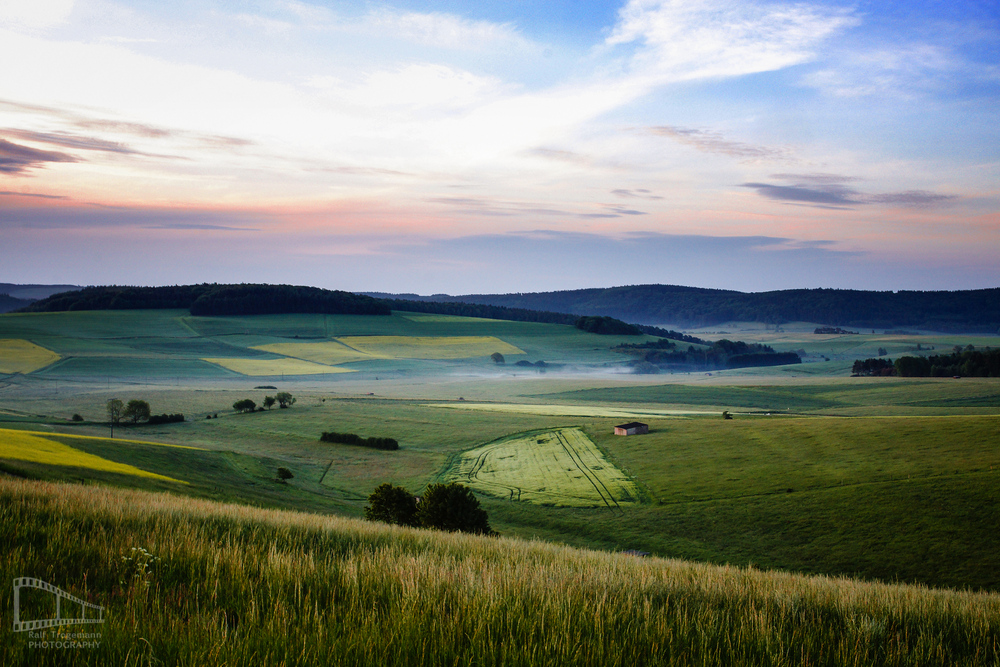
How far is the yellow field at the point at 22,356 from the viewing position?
417 feet

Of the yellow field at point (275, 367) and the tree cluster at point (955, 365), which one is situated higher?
the tree cluster at point (955, 365)

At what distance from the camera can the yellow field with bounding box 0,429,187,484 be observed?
111ft

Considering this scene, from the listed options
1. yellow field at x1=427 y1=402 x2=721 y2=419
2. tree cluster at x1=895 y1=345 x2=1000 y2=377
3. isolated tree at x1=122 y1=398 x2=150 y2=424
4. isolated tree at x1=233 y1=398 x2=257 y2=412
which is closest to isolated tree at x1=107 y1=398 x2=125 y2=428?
isolated tree at x1=122 y1=398 x2=150 y2=424

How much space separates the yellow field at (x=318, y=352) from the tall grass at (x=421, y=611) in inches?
6267

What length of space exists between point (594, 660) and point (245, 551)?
3932 millimetres

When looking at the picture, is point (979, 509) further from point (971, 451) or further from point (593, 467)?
point (593, 467)

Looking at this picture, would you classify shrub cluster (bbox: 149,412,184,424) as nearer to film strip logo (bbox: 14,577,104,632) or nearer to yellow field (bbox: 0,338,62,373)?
yellow field (bbox: 0,338,62,373)

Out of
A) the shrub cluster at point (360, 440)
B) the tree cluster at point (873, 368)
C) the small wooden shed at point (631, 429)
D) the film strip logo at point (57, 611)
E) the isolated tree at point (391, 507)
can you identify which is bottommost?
the shrub cluster at point (360, 440)

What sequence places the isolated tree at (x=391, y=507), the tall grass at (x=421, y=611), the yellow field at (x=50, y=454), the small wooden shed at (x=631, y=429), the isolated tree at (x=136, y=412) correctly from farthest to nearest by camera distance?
the isolated tree at (x=136, y=412) < the small wooden shed at (x=631, y=429) < the yellow field at (x=50, y=454) < the isolated tree at (x=391, y=507) < the tall grass at (x=421, y=611)

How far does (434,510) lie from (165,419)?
69460mm

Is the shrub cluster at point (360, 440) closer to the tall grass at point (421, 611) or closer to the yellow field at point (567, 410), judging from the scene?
the yellow field at point (567, 410)

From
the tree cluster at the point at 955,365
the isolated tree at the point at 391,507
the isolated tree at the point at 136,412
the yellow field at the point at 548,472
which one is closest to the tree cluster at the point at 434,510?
the isolated tree at the point at 391,507

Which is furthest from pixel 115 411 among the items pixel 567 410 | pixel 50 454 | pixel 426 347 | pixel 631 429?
pixel 426 347

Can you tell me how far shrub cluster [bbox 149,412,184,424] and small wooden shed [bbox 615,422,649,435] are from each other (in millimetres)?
60185
